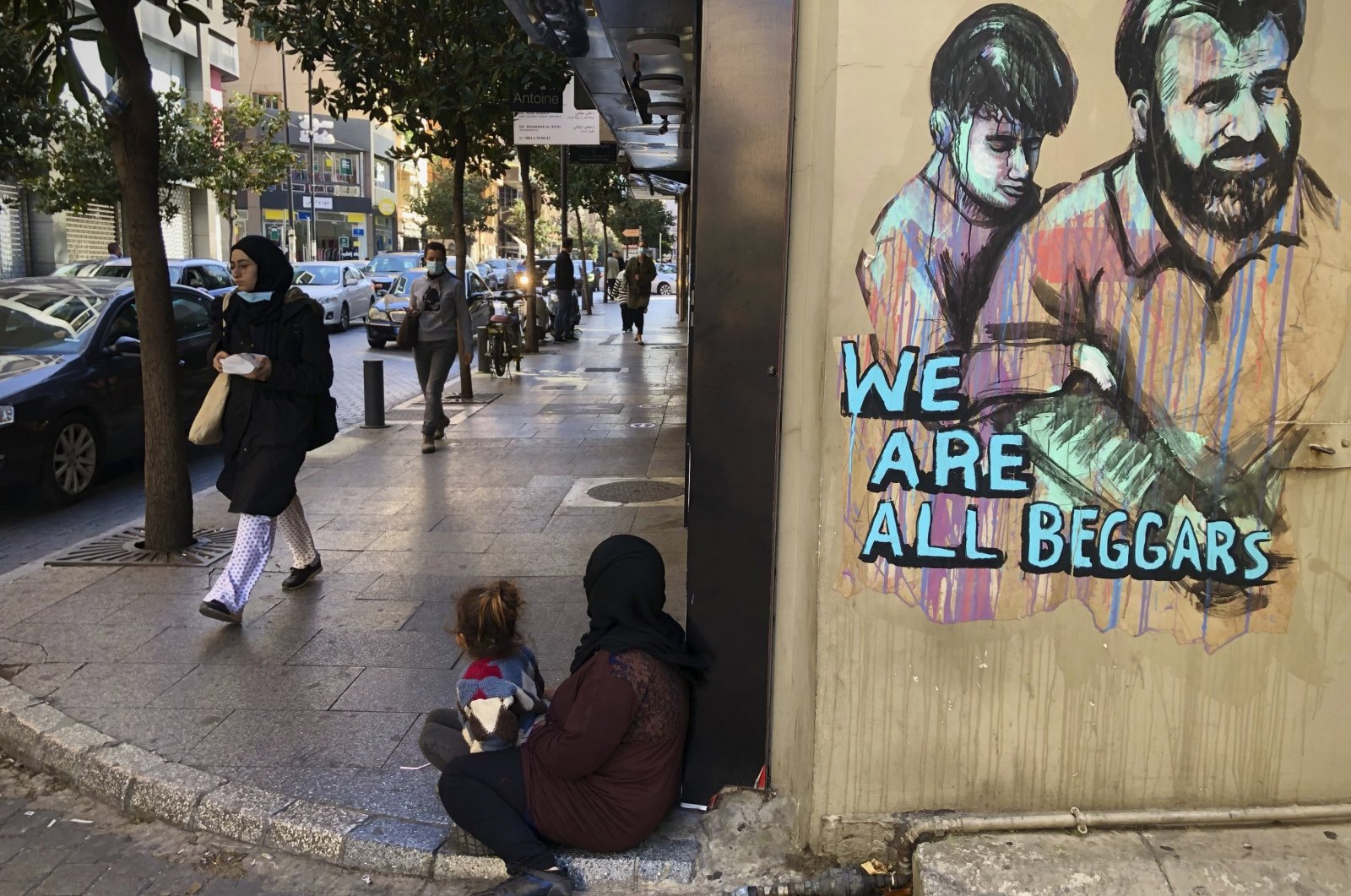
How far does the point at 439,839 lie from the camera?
11.7ft

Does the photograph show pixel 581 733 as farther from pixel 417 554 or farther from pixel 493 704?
pixel 417 554

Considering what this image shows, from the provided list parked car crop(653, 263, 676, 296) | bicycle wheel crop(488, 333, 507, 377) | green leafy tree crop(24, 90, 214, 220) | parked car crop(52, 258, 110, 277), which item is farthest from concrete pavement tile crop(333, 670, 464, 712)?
parked car crop(653, 263, 676, 296)

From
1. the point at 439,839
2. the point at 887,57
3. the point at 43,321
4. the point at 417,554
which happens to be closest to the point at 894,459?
the point at 887,57

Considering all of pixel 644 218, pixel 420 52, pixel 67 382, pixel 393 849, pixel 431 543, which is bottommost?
pixel 393 849

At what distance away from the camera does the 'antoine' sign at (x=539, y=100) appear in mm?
14805

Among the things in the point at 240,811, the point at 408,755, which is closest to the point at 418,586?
the point at 408,755

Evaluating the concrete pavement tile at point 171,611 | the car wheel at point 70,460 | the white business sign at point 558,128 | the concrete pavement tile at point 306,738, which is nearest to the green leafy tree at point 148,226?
the concrete pavement tile at point 171,611

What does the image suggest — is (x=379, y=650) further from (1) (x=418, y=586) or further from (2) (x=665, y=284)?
(2) (x=665, y=284)

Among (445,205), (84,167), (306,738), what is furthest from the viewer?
(445,205)

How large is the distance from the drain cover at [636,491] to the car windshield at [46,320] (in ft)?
14.1

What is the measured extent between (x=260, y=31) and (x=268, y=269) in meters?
10.3

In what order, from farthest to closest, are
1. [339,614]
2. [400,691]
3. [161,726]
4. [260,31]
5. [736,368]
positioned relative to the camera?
[260,31], [339,614], [400,691], [161,726], [736,368]

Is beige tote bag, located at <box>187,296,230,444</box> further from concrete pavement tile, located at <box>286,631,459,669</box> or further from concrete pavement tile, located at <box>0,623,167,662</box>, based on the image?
concrete pavement tile, located at <box>286,631,459,669</box>

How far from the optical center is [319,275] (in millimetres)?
27750
